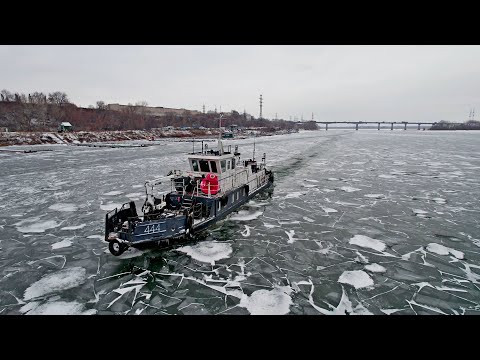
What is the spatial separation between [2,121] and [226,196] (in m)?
96.5

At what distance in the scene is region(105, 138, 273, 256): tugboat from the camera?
1265 cm

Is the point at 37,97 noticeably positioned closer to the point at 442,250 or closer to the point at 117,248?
the point at 117,248

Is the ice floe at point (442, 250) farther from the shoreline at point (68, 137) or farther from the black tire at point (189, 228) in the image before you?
the shoreline at point (68, 137)

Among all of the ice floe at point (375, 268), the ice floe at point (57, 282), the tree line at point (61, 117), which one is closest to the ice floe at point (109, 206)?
the ice floe at point (57, 282)

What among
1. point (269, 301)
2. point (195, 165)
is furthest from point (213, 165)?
point (269, 301)

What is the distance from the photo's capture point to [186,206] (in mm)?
16344

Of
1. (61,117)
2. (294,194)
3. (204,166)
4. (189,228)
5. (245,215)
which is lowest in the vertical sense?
(245,215)

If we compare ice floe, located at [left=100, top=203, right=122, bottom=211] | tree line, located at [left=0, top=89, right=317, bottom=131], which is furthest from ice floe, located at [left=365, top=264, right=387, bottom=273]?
tree line, located at [left=0, top=89, right=317, bottom=131]

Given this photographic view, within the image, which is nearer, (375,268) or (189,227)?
(375,268)

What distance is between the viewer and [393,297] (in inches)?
390

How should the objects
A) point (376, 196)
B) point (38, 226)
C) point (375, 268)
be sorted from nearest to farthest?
point (375, 268), point (38, 226), point (376, 196)

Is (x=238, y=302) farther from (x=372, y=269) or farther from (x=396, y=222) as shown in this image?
(x=396, y=222)

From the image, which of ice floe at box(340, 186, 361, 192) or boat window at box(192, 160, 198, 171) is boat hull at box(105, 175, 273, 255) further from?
ice floe at box(340, 186, 361, 192)
